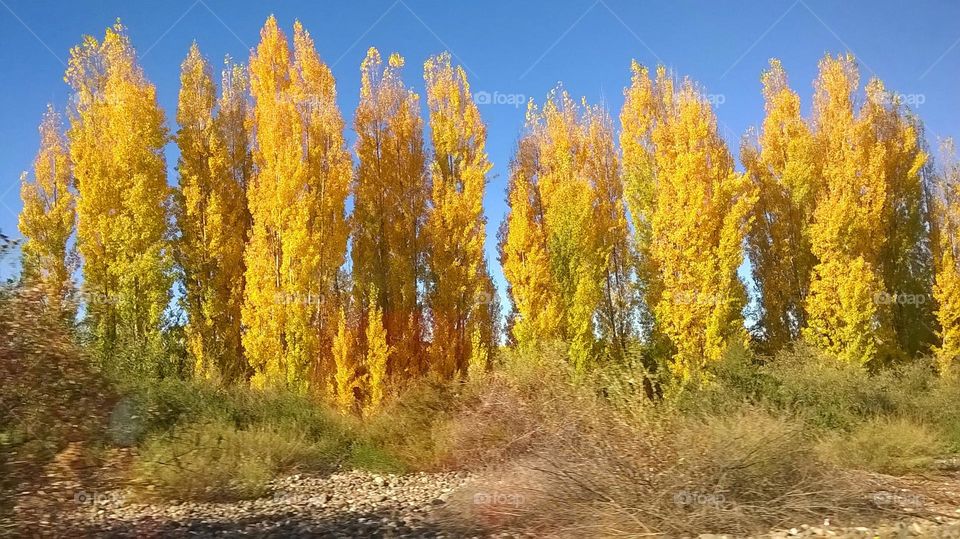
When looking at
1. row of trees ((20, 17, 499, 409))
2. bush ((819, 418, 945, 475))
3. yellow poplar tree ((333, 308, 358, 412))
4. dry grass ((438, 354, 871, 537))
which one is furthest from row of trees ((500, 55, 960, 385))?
dry grass ((438, 354, 871, 537))

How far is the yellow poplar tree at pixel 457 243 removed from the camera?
17.7 m

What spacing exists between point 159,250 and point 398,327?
21.5 ft

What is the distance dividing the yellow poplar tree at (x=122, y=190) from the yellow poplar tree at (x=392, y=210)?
5186 millimetres

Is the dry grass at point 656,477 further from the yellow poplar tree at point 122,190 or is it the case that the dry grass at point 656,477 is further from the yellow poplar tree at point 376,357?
the yellow poplar tree at point 122,190

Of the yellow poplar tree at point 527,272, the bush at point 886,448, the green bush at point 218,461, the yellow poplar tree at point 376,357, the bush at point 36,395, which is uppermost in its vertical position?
the yellow poplar tree at point 527,272

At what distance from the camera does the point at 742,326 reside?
17.5 metres

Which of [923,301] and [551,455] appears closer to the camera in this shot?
[551,455]

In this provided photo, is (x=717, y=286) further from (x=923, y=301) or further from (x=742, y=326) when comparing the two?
(x=923, y=301)

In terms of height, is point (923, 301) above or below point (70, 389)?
above

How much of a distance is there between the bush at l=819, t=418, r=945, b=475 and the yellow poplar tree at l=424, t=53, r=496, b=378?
920 centimetres

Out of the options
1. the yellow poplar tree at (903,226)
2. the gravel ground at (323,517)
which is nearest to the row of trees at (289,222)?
the gravel ground at (323,517)

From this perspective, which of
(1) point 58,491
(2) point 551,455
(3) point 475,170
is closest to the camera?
(1) point 58,491

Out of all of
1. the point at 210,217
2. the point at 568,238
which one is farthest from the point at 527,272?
the point at 210,217

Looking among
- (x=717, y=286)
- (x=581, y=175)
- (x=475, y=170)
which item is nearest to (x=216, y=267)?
(x=475, y=170)
